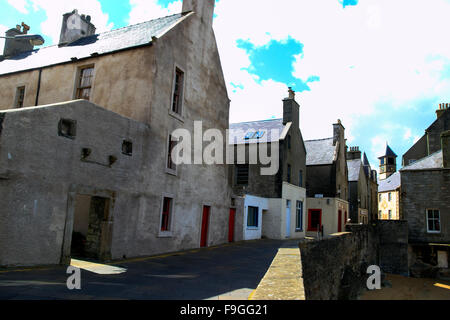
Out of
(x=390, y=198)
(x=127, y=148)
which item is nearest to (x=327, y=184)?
(x=127, y=148)

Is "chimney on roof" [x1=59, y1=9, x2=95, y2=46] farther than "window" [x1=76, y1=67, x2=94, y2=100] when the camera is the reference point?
Yes

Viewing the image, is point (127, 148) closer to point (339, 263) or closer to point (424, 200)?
point (339, 263)

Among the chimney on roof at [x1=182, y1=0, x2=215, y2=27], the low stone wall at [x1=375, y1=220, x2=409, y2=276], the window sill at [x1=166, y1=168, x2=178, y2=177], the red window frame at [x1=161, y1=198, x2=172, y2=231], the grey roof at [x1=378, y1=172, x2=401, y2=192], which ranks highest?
the chimney on roof at [x1=182, y1=0, x2=215, y2=27]

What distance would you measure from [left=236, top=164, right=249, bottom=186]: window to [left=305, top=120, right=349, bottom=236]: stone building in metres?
8.41

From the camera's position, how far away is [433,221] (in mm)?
24750

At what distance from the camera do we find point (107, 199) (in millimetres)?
10609

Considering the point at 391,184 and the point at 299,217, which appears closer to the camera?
the point at 299,217

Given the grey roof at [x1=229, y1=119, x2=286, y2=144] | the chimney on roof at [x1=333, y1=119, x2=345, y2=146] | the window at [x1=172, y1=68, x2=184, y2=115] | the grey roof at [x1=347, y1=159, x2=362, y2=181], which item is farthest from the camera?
the grey roof at [x1=347, y1=159, x2=362, y2=181]

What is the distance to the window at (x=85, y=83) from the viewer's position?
13.6 m

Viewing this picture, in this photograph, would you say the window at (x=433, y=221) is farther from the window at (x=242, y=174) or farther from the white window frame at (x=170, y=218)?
the white window frame at (x=170, y=218)

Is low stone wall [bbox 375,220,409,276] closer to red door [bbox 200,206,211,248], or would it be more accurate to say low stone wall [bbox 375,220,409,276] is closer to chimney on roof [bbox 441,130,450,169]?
chimney on roof [bbox 441,130,450,169]

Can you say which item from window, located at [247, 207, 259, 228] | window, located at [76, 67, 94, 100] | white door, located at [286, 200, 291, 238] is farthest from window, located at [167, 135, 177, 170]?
white door, located at [286, 200, 291, 238]

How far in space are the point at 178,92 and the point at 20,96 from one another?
7827 millimetres

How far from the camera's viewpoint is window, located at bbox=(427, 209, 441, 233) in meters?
24.5
